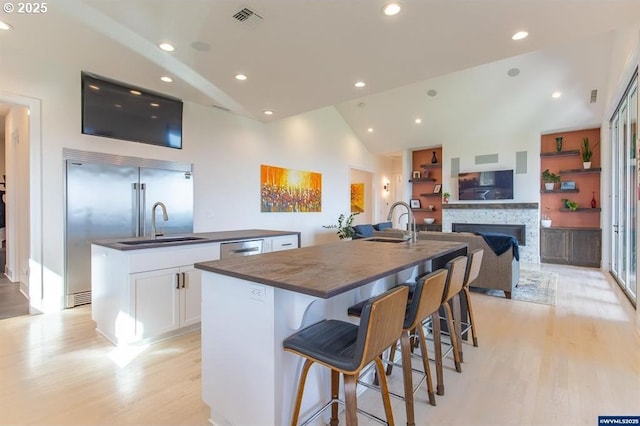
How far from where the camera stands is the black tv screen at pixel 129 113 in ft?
12.8

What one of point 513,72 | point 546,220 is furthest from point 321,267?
point 546,220

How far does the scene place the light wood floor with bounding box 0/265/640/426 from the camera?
183 centimetres

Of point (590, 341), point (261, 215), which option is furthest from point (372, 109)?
point (590, 341)

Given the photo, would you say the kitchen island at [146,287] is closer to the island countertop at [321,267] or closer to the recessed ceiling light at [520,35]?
the island countertop at [321,267]

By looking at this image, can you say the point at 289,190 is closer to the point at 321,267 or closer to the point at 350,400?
the point at 321,267

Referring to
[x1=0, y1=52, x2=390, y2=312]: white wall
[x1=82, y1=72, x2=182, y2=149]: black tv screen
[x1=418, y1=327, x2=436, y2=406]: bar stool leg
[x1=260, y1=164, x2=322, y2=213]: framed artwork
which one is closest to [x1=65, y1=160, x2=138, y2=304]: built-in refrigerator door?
[x1=0, y1=52, x2=390, y2=312]: white wall

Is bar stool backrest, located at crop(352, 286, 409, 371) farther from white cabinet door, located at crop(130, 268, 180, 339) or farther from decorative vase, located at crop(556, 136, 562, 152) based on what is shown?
decorative vase, located at crop(556, 136, 562, 152)

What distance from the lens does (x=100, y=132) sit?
3988 mm

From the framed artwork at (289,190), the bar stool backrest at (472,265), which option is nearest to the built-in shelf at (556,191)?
the framed artwork at (289,190)

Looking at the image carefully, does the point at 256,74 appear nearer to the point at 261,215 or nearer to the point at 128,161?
the point at 128,161

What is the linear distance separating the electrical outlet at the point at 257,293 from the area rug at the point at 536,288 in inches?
159

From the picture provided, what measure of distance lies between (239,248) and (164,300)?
33.7 inches

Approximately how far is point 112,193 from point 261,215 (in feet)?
8.56

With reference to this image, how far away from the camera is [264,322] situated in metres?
1.45
